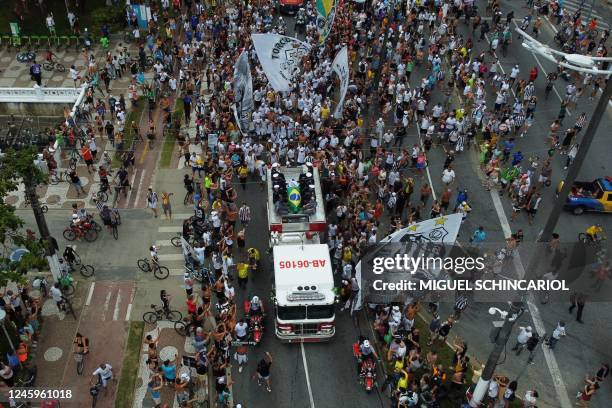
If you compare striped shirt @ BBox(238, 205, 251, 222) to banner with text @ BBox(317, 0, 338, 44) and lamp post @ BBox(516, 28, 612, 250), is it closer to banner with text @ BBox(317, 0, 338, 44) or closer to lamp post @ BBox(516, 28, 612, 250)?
lamp post @ BBox(516, 28, 612, 250)

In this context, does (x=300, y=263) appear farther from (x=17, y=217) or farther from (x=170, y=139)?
(x=170, y=139)

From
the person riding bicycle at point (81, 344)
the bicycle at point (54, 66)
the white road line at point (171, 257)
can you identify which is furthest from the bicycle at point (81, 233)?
the bicycle at point (54, 66)

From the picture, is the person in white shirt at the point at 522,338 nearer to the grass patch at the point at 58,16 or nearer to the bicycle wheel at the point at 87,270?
the bicycle wheel at the point at 87,270

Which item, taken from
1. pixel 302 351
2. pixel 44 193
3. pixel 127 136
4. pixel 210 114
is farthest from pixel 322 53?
pixel 302 351

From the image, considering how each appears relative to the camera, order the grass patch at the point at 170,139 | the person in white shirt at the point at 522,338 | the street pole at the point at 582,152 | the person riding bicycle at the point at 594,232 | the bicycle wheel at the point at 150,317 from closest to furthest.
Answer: the street pole at the point at 582,152 → the person in white shirt at the point at 522,338 → the bicycle wheel at the point at 150,317 → the person riding bicycle at the point at 594,232 → the grass patch at the point at 170,139

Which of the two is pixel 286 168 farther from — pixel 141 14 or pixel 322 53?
pixel 141 14

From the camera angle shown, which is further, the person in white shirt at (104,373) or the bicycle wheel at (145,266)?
the bicycle wheel at (145,266)
